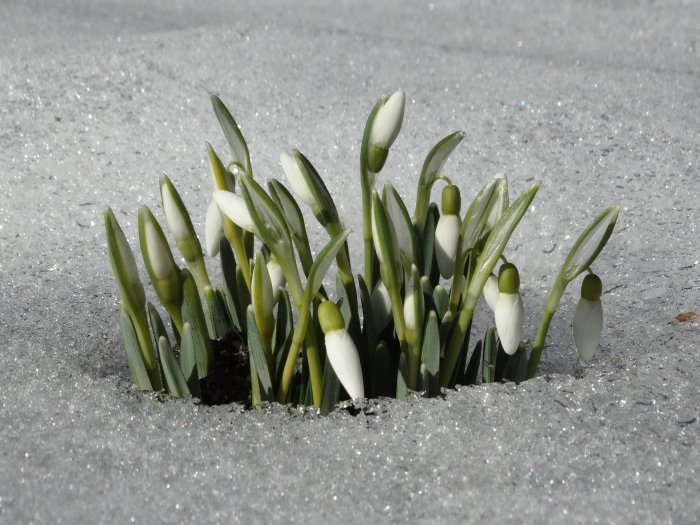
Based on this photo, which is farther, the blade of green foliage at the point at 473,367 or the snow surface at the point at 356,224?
the blade of green foliage at the point at 473,367

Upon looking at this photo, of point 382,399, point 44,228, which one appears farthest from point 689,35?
point 382,399

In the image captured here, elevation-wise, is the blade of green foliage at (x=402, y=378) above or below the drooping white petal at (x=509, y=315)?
below

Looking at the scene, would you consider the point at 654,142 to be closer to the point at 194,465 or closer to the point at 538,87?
the point at 538,87

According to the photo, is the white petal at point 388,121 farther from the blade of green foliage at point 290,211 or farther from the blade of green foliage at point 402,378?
the blade of green foliage at point 402,378

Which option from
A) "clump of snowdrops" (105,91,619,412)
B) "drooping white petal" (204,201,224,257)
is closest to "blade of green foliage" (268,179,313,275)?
"clump of snowdrops" (105,91,619,412)

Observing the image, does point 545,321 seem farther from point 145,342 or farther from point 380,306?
point 145,342

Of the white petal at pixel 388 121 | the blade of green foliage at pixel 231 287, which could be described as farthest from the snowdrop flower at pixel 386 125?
the blade of green foliage at pixel 231 287
